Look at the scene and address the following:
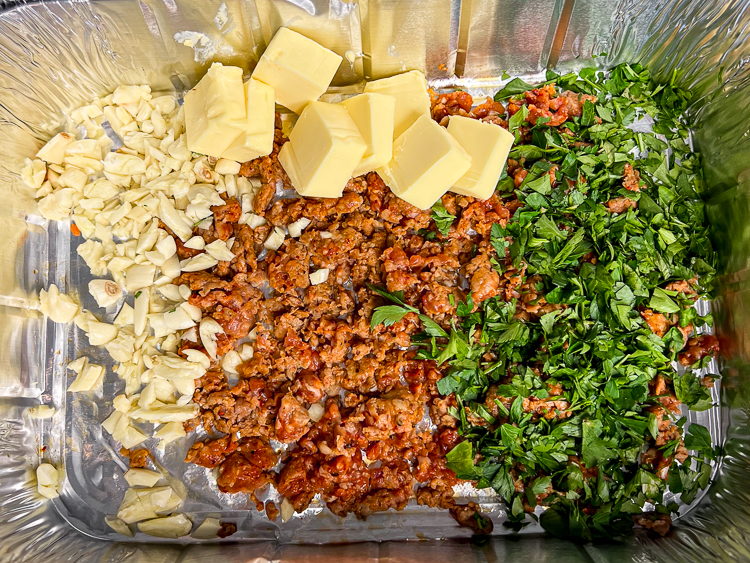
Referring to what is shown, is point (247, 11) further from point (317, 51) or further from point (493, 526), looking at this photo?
point (493, 526)

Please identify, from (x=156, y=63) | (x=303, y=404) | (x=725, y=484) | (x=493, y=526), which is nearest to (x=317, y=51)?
(x=156, y=63)

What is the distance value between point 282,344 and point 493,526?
1.19 metres

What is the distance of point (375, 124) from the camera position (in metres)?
1.85

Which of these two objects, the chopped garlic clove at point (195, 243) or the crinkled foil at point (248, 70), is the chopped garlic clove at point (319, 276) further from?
the crinkled foil at point (248, 70)

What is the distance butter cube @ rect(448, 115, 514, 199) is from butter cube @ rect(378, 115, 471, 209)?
0.14ft

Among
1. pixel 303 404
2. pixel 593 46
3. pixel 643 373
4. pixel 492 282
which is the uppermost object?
pixel 593 46

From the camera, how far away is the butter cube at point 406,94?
6.53 feet

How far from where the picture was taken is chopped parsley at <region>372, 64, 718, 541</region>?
73.4 inches

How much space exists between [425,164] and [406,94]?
39 centimetres

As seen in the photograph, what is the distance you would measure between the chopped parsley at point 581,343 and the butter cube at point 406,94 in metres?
0.41

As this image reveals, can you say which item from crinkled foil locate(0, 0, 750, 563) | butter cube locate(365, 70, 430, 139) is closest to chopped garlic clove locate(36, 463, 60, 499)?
crinkled foil locate(0, 0, 750, 563)

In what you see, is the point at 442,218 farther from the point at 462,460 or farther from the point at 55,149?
the point at 55,149

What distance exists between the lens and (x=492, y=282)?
6.28 ft

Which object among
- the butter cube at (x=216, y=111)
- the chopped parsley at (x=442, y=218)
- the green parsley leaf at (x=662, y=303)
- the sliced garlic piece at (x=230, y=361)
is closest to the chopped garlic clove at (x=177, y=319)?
the sliced garlic piece at (x=230, y=361)
